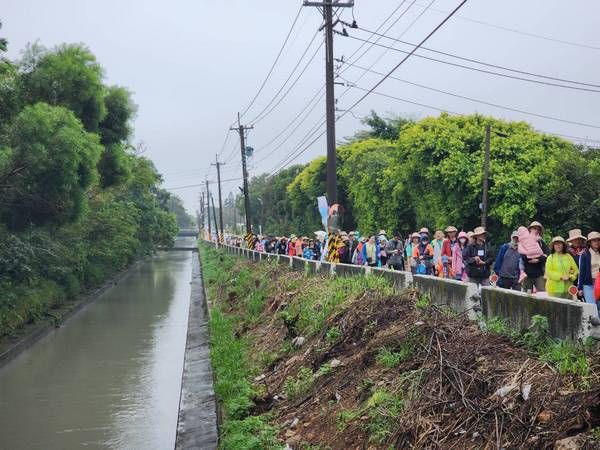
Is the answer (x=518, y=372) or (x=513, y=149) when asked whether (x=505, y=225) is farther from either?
(x=518, y=372)

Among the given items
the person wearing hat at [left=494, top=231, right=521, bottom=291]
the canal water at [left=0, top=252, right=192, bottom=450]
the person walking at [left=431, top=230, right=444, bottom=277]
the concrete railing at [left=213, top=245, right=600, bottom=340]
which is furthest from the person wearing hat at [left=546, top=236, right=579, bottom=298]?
the canal water at [left=0, top=252, right=192, bottom=450]

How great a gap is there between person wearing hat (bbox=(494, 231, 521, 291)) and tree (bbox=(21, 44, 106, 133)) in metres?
13.4

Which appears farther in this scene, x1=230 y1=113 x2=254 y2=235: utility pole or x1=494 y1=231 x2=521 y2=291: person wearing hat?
x1=230 y1=113 x2=254 y2=235: utility pole

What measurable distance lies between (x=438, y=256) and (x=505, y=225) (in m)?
10.4

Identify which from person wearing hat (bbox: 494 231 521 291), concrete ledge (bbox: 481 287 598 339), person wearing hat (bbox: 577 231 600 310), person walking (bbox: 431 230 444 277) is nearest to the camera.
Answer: concrete ledge (bbox: 481 287 598 339)

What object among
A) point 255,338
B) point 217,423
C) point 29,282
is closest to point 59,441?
point 217,423

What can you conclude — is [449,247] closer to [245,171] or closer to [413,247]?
[413,247]

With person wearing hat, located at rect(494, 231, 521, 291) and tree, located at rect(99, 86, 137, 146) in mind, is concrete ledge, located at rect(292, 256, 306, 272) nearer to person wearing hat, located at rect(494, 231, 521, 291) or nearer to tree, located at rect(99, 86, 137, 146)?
person wearing hat, located at rect(494, 231, 521, 291)

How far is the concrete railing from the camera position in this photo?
5.86 metres

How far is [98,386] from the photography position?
50.8ft

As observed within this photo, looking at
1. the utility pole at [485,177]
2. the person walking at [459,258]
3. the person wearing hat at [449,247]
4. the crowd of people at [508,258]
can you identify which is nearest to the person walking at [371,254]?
the crowd of people at [508,258]

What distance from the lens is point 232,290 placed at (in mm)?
23750

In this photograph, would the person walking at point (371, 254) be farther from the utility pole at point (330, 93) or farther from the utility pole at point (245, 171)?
the utility pole at point (245, 171)

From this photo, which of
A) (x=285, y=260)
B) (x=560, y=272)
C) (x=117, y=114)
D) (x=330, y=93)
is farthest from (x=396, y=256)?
(x=117, y=114)
